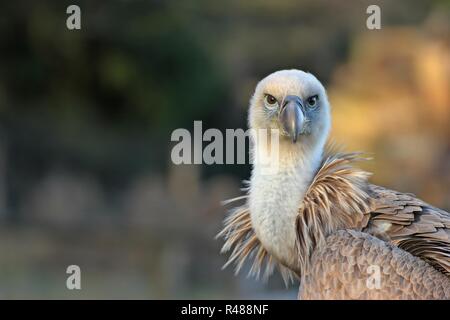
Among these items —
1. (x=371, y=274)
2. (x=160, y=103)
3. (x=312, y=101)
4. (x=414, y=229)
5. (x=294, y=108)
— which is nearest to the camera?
(x=371, y=274)

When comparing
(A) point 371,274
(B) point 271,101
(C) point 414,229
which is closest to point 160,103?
(B) point 271,101

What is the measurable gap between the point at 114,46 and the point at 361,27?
4700 millimetres

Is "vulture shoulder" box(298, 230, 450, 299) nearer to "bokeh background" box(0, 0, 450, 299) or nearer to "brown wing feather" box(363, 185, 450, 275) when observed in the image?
"brown wing feather" box(363, 185, 450, 275)

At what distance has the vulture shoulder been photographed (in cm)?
348

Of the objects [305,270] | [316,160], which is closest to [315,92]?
[316,160]

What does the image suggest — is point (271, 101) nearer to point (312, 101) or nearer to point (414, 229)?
point (312, 101)

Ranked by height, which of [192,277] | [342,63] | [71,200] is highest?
[342,63]

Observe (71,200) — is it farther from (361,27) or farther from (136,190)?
(361,27)

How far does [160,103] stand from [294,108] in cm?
1312

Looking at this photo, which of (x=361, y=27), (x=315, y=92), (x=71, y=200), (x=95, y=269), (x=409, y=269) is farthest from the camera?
(x=361, y=27)

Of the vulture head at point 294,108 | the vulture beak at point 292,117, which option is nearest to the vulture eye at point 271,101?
the vulture head at point 294,108

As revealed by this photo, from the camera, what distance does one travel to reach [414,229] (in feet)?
11.9

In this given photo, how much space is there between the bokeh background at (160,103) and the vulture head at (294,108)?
9653 millimetres

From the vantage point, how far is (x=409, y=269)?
349 centimetres
